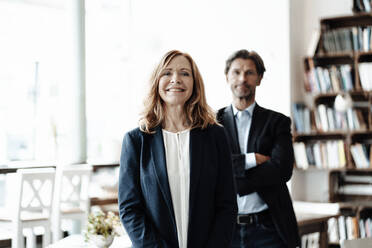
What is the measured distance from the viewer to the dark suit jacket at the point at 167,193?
1.86 m

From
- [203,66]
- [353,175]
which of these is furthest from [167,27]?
[353,175]

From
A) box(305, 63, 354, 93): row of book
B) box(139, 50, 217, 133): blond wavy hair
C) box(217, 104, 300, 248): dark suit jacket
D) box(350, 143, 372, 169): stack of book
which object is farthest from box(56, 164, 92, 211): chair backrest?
box(139, 50, 217, 133): blond wavy hair

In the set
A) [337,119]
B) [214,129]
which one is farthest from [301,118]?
[214,129]

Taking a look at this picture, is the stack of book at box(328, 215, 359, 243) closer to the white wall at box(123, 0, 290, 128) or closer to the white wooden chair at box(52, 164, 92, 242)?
the white wall at box(123, 0, 290, 128)

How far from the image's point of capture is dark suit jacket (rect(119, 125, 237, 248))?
6.10 ft

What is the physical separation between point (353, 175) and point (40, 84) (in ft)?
16.3

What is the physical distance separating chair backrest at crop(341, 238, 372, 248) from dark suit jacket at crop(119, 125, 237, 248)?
74cm

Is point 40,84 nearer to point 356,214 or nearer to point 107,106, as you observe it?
point 107,106

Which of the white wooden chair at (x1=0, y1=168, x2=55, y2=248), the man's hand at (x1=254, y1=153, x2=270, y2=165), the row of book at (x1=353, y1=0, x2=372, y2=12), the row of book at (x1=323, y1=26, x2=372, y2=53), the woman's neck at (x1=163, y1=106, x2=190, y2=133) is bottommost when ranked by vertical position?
the white wooden chair at (x1=0, y1=168, x2=55, y2=248)

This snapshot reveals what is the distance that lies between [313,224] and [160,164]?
2490 mm

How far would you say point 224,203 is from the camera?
196 centimetres

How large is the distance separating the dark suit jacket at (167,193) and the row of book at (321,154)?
455cm

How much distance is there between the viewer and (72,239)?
351 centimetres

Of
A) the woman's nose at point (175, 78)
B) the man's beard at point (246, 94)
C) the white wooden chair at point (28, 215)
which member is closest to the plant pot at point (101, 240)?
the man's beard at point (246, 94)
